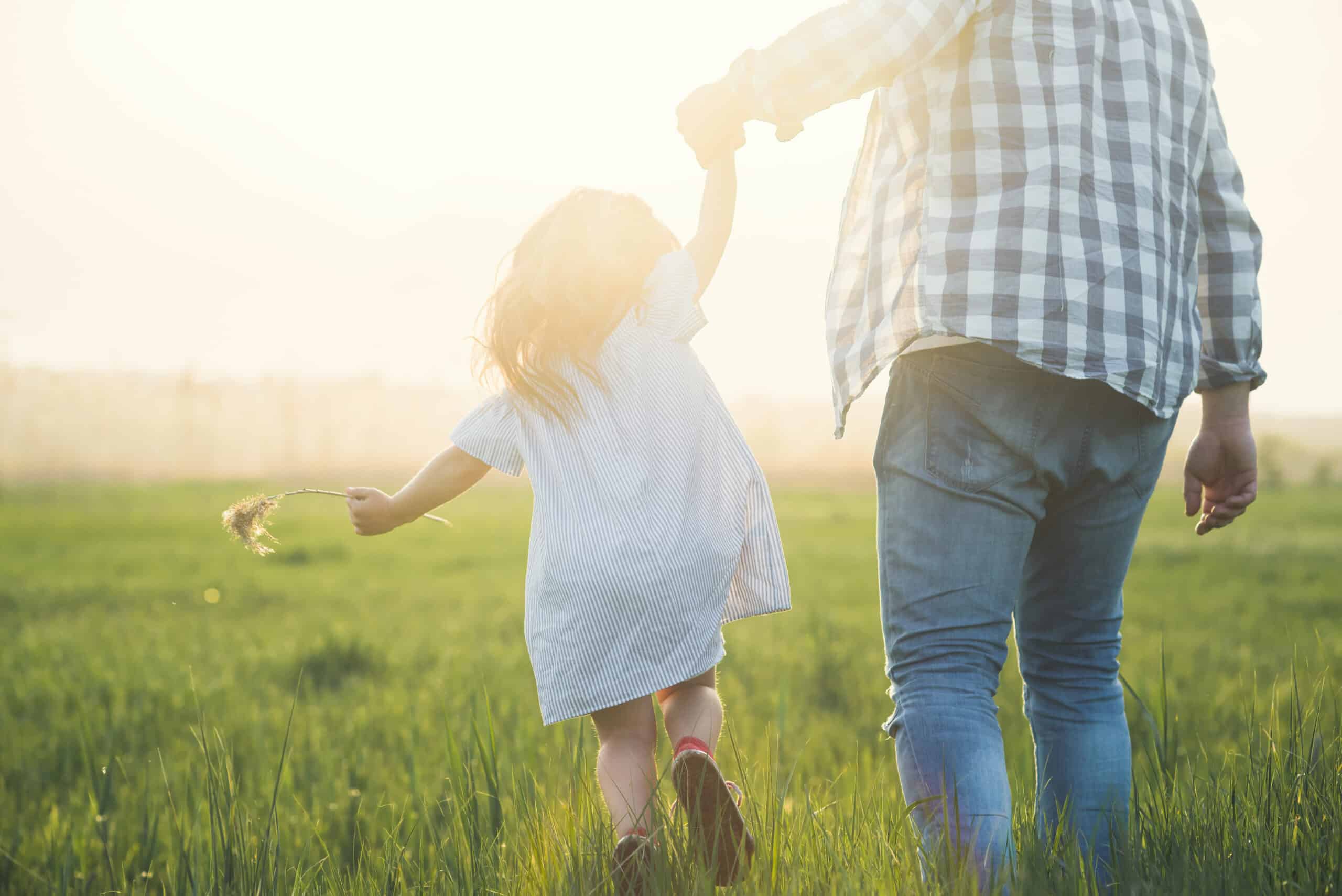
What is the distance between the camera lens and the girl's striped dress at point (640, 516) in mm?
1741

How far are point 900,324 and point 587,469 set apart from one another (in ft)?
2.08

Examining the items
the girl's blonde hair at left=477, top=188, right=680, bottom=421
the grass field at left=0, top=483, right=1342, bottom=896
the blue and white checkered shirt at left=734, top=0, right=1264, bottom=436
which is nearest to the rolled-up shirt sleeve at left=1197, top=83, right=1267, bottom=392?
the blue and white checkered shirt at left=734, top=0, right=1264, bottom=436

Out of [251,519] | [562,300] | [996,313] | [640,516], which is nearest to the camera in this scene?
[996,313]

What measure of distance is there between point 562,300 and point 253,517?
0.80 metres

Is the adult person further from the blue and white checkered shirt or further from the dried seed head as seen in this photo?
the dried seed head

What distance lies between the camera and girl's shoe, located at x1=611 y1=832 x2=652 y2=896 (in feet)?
5.10

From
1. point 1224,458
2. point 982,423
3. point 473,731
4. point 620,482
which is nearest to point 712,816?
point 473,731

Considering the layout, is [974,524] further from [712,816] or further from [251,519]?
[251,519]

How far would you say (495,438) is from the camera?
1866mm

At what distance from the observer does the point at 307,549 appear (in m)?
12.2

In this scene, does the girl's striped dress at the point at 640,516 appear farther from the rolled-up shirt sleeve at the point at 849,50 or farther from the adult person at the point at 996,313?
the rolled-up shirt sleeve at the point at 849,50

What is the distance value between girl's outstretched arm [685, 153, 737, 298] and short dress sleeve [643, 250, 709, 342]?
0.10 feet

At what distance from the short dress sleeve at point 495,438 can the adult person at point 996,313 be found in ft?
2.07

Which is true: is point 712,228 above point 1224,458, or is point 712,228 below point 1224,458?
above
